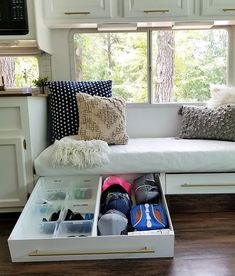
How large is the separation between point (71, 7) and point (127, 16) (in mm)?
457

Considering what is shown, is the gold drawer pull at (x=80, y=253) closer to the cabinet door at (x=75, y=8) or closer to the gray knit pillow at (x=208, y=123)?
the gray knit pillow at (x=208, y=123)

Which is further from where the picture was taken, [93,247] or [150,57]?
[150,57]

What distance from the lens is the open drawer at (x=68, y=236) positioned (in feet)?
4.75

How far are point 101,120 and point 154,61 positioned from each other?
0.88m

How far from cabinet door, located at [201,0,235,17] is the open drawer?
5.09ft

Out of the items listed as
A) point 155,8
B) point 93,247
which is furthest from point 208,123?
point 93,247

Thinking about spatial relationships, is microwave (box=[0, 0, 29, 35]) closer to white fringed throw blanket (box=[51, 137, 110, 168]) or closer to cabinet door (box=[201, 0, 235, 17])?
white fringed throw blanket (box=[51, 137, 110, 168])

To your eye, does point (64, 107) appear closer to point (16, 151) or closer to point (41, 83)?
point (41, 83)

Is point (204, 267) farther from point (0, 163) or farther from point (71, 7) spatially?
point (71, 7)

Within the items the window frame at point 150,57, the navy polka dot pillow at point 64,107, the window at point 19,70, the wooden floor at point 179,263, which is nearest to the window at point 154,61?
the window frame at point 150,57

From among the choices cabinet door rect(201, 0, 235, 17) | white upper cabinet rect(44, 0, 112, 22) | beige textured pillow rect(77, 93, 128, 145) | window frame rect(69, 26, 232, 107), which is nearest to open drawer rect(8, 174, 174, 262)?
beige textured pillow rect(77, 93, 128, 145)

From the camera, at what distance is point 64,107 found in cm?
238

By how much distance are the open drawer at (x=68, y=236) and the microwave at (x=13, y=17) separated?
110 cm

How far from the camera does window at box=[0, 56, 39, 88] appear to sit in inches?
101
